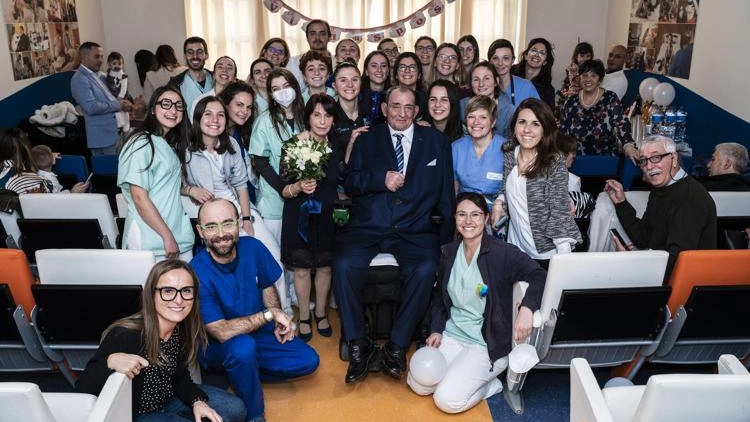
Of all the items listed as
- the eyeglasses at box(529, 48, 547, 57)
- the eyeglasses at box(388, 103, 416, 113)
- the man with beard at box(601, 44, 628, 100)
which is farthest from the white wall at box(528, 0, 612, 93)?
the eyeglasses at box(388, 103, 416, 113)

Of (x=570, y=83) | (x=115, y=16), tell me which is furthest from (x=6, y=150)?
(x=570, y=83)

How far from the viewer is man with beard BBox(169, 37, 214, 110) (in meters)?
6.31

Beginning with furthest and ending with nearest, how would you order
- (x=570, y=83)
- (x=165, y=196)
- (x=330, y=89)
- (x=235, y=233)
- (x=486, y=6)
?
(x=486, y=6), (x=570, y=83), (x=330, y=89), (x=165, y=196), (x=235, y=233)

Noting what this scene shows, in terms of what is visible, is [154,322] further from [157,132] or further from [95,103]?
[95,103]

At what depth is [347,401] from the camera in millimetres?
3709

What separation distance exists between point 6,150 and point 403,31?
6.56 m

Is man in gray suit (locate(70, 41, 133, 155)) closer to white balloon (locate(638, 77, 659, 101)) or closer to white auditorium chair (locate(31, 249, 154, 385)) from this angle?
white auditorium chair (locate(31, 249, 154, 385))

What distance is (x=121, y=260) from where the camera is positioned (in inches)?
125

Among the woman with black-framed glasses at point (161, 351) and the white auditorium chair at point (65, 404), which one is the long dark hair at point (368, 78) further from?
the white auditorium chair at point (65, 404)

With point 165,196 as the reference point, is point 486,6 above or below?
above

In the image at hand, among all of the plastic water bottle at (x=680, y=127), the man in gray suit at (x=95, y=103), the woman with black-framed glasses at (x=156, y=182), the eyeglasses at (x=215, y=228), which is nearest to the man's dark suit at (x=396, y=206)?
the eyeglasses at (x=215, y=228)

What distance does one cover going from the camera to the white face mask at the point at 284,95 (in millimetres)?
4488

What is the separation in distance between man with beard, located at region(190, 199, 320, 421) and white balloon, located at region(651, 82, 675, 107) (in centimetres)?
494

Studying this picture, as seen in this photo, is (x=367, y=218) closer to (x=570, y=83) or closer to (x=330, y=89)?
(x=330, y=89)
